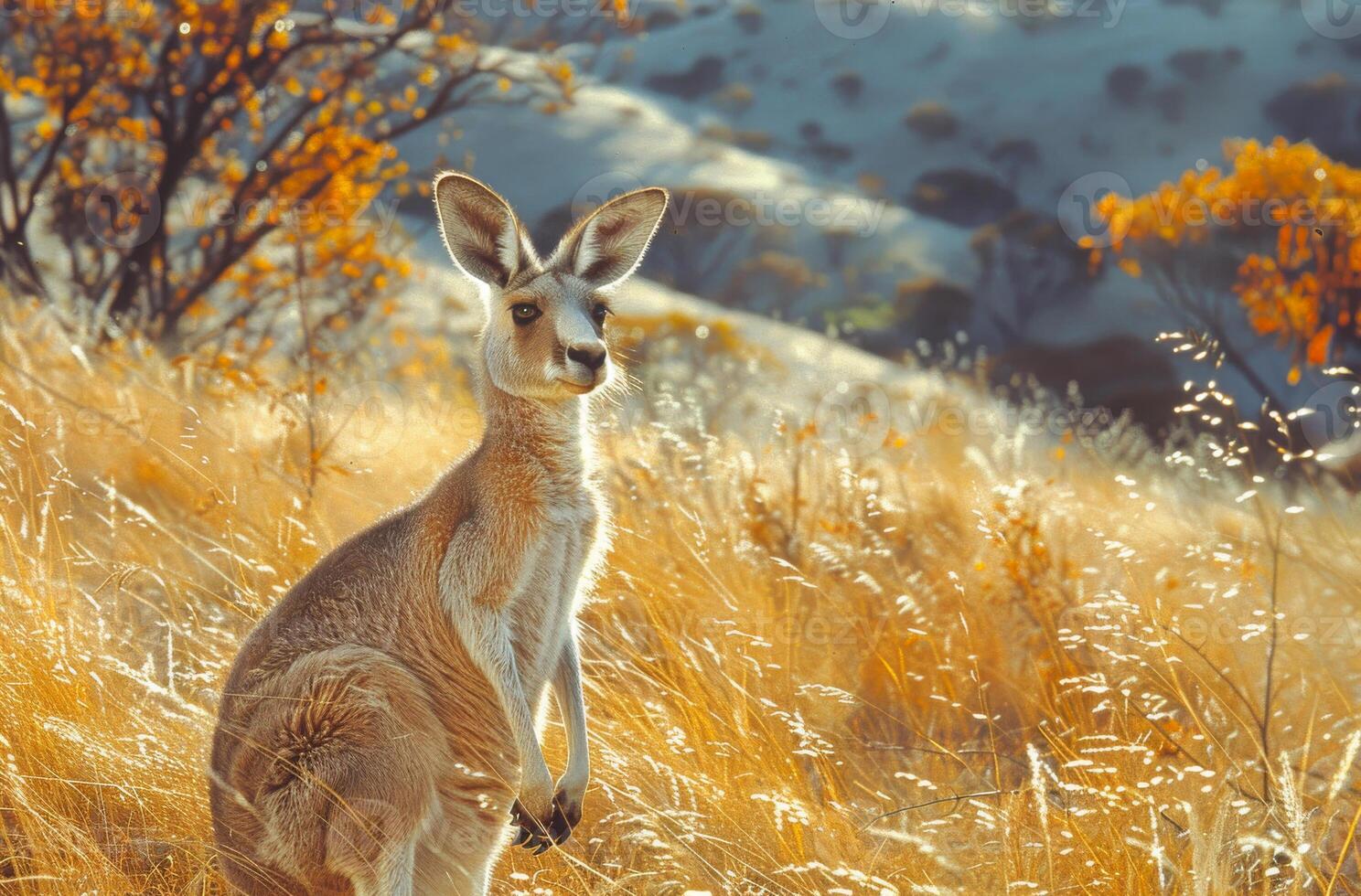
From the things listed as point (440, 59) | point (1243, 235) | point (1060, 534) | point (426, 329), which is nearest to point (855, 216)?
point (1243, 235)

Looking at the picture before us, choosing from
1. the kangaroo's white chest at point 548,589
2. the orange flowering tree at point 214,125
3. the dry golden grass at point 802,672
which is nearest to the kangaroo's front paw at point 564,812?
the dry golden grass at point 802,672

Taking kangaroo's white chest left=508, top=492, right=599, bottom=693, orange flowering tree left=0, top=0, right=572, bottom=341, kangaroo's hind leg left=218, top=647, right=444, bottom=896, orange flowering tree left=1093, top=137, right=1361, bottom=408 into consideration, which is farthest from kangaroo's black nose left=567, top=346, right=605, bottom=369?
orange flowering tree left=1093, top=137, right=1361, bottom=408

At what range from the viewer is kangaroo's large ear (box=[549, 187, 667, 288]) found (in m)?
3.19

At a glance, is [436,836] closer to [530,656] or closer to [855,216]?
[530,656]

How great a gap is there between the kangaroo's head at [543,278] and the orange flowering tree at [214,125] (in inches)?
277

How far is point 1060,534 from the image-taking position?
5.48 metres

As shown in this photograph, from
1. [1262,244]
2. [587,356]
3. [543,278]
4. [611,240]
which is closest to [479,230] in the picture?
[543,278]

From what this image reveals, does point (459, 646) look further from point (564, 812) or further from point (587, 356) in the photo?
point (587, 356)

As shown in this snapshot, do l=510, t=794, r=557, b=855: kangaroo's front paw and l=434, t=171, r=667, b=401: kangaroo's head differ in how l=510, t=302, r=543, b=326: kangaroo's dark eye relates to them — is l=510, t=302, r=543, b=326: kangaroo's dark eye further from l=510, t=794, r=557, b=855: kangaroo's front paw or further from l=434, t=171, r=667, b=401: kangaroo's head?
l=510, t=794, r=557, b=855: kangaroo's front paw

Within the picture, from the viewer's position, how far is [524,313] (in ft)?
10.5

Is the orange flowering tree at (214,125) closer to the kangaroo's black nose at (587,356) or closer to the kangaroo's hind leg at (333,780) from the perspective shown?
the kangaroo's black nose at (587,356)

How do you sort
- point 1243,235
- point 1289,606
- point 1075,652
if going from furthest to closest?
1. point 1243,235
2. point 1289,606
3. point 1075,652

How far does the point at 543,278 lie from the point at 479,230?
0.21 metres

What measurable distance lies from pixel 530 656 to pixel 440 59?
9.76m
